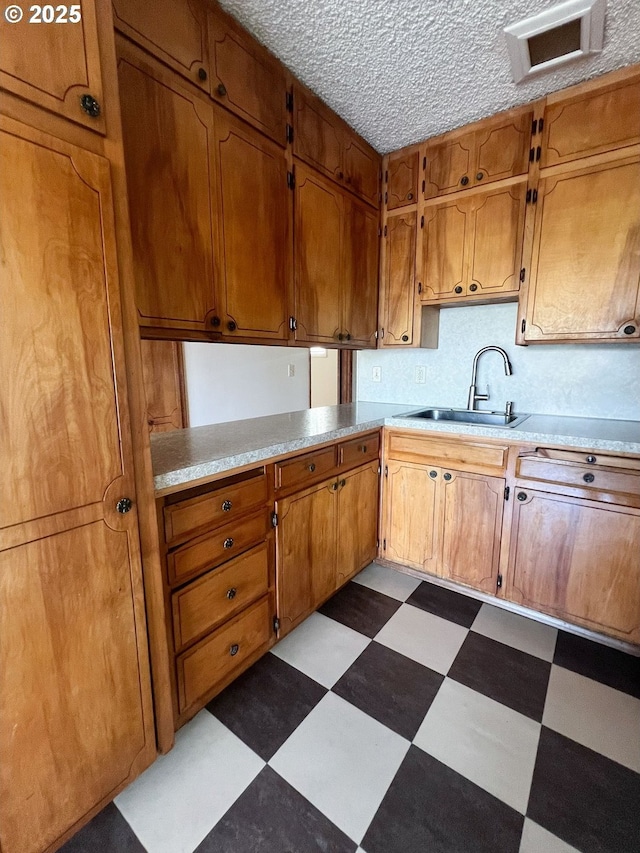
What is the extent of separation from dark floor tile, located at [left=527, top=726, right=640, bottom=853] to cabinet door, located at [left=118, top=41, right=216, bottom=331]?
Answer: 1.80 metres

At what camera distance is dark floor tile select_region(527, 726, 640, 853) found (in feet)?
3.20

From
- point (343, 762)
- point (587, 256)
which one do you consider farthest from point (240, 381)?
point (343, 762)

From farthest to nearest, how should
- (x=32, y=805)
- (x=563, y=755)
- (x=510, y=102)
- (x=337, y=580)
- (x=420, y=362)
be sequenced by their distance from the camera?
1. (x=420, y=362)
2. (x=337, y=580)
3. (x=510, y=102)
4. (x=563, y=755)
5. (x=32, y=805)

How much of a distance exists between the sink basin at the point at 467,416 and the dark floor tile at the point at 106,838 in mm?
1853

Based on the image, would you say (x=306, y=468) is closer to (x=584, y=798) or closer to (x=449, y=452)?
(x=449, y=452)

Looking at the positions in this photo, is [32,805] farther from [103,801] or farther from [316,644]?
[316,644]

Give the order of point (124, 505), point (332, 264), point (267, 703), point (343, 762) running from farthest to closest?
point (332, 264) → point (267, 703) → point (343, 762) → point (124, 505)

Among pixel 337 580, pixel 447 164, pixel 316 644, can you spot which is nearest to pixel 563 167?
pixel 447 164

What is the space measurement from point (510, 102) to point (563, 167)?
40 centimetres

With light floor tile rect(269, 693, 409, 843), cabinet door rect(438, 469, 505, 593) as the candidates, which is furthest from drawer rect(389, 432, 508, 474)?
light floor tile rect(269, 693, 409, 843)

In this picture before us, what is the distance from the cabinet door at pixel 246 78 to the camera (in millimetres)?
1291

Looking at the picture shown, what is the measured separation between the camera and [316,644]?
1.65 metres

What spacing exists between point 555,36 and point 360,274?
1170mm

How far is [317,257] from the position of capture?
1.86m
